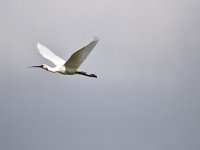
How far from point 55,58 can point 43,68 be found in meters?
1.69

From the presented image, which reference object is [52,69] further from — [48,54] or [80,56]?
[80,56]

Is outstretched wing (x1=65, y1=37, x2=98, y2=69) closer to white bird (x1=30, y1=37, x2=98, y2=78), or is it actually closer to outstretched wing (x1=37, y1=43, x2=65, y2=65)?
white bird (x1=30, y1=37, x2=98, y2=78)

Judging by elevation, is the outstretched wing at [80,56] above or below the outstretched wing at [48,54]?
below

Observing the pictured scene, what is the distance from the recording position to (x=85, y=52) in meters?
33.0

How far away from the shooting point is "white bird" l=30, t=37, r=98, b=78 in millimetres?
32688

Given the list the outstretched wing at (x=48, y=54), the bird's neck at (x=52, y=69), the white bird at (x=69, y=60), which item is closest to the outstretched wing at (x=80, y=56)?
the white bird at (x=69, y=60)

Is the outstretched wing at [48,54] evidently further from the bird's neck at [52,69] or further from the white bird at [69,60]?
the bird's neck at [52,69]

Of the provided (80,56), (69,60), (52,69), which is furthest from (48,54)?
(80,56)

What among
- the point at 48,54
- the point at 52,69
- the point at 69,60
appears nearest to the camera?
the point at 69,60

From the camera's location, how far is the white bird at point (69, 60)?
107 feet

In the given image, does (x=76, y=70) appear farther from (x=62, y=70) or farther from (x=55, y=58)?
(x=55, y=58)

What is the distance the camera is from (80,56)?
3391 centimetres

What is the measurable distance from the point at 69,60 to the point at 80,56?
1.22 metres

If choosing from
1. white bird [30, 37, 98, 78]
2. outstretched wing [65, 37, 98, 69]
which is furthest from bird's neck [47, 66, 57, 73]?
outstretched wing [65, 37, 98, 69]
